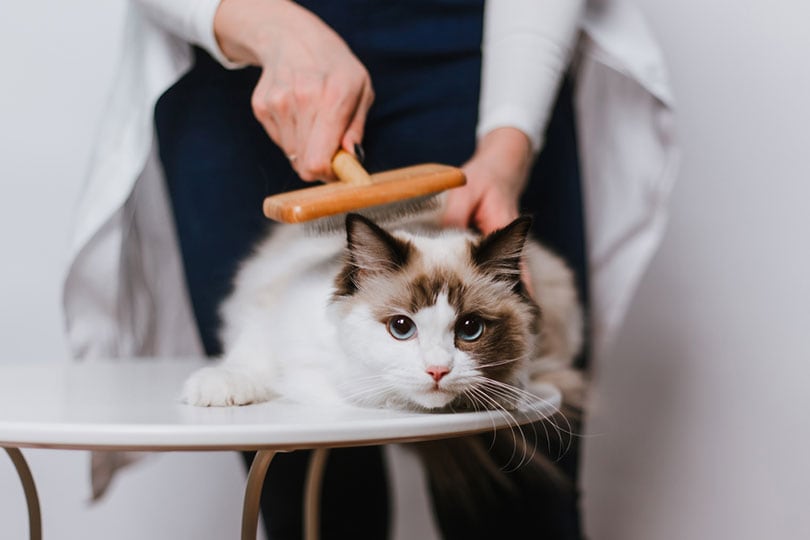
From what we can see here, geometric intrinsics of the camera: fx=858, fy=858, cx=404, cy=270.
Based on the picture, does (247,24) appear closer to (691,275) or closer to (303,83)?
(303,83)

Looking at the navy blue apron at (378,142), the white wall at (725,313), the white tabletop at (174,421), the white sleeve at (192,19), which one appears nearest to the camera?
the white tabletop at (174,421)

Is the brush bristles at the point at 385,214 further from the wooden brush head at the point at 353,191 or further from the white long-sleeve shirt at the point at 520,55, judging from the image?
the white long-sleeve shirt at the point at 520,55

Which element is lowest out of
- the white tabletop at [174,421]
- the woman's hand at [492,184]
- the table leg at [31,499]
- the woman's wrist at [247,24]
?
the table leg at [31,499]

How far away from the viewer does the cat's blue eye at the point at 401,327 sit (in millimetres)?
747

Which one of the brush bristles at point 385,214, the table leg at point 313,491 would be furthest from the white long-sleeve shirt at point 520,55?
the table leg at point 313,491

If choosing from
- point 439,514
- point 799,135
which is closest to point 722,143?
point 799,135

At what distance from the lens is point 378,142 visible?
3.50 ft

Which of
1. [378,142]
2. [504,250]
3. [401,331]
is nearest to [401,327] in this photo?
[401,331]

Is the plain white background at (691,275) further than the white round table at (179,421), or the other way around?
the plain white background at (691,275)

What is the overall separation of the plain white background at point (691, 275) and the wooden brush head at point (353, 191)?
84 centimetres

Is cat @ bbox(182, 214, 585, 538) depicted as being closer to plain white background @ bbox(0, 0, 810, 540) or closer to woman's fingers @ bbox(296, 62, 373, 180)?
woman's fingers @ bbox(296, 62, 373, 180)

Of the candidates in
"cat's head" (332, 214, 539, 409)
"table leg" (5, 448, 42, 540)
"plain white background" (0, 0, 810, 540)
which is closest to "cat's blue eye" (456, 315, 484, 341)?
"cat's head" (332, 214, 539, 409)

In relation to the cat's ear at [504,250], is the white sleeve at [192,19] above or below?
above

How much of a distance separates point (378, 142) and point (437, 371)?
433mm
